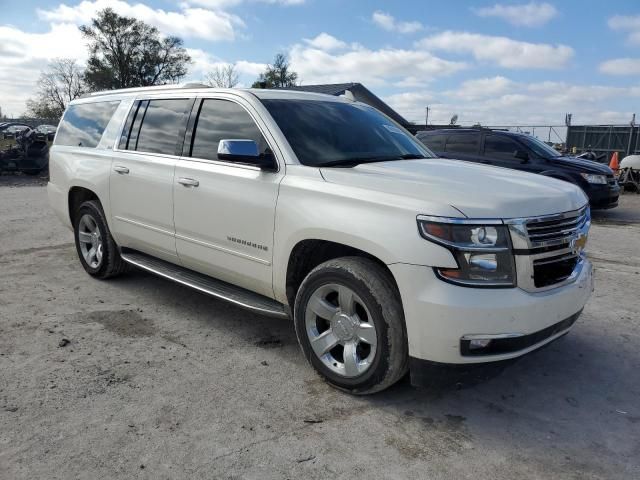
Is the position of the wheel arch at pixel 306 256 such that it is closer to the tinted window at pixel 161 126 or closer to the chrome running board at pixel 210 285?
the chrome running board at pixel 210 285

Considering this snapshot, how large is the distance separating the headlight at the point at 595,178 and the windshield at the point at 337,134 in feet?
25.1

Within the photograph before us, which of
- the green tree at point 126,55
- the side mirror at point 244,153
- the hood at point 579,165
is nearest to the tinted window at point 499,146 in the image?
the hood at point 579,165

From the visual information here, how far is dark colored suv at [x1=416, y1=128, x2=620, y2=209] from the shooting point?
10.7 metres

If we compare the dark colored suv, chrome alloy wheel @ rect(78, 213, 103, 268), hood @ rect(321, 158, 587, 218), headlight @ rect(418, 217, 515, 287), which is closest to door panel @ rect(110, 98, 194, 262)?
chrome alloy wheel @ rect(78, 213, 103, 268)

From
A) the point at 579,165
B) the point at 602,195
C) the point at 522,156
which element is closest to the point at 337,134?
the point at 522,156

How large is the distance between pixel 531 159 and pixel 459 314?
9103 millimetres

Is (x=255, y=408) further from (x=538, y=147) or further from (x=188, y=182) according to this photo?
(x=538, y=147)

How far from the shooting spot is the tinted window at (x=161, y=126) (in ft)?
14.6

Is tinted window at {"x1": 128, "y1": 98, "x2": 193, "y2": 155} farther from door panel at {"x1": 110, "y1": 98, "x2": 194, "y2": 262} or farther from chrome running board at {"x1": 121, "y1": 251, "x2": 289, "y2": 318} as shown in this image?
chrome running board at {"x1": 121, "y1": 251, "x2": 289, "y2": 318}

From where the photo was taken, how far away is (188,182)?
13.6 feet

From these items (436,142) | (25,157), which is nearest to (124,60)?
(25,157)

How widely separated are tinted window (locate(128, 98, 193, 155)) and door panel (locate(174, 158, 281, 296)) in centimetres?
33

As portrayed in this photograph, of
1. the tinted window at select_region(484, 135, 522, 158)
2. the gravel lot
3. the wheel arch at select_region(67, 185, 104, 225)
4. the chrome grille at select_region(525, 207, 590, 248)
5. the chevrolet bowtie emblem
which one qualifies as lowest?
the gravel lot

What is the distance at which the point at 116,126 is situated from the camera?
5.15 m
